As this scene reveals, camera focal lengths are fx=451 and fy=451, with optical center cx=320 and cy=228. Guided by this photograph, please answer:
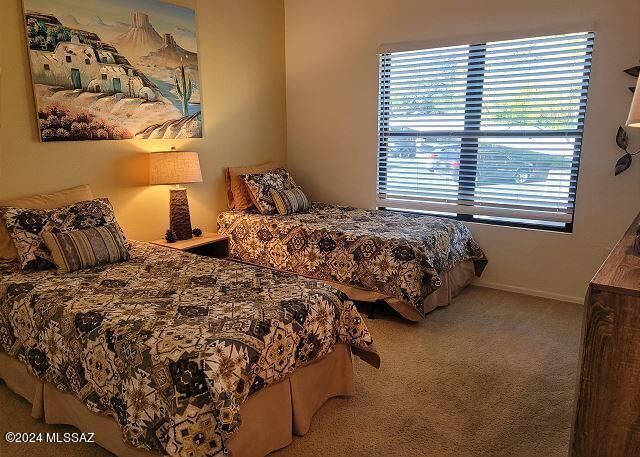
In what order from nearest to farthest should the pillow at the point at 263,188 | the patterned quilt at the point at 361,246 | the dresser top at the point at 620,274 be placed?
the dresser top at the point at 620,274 < the patterned quilt at the point at 361,246 < the pillow at the point at 263,188

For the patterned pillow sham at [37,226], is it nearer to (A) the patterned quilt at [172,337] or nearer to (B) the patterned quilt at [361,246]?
(A) the patterned quilt at [172,337]

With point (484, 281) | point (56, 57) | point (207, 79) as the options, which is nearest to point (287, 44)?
point (207, 79)

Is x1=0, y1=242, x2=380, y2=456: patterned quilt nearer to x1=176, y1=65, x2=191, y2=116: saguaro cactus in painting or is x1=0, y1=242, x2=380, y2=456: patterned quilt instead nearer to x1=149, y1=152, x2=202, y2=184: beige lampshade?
x1=149, y1=152, x2=202, y2=184: beige lampshade

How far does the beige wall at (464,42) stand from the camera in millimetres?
3291

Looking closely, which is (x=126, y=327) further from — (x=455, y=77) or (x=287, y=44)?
(x=287, y=44)

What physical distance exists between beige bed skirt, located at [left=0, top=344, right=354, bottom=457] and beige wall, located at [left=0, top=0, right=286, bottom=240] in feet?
4.19

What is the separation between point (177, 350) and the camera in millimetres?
1666

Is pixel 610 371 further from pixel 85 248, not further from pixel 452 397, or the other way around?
pixel 85 248

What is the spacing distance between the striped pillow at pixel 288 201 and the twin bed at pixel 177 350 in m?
1.32

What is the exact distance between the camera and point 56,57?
291 cm

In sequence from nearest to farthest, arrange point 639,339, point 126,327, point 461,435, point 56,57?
point 639,339 < point 126,327 < point 461,435 < point 56,57

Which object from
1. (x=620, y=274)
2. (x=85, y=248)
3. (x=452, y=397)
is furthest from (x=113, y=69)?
(x=620, y=274)

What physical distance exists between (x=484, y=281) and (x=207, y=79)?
305 cm

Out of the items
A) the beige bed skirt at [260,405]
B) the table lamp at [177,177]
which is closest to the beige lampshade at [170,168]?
the table lamp at [177,177]
